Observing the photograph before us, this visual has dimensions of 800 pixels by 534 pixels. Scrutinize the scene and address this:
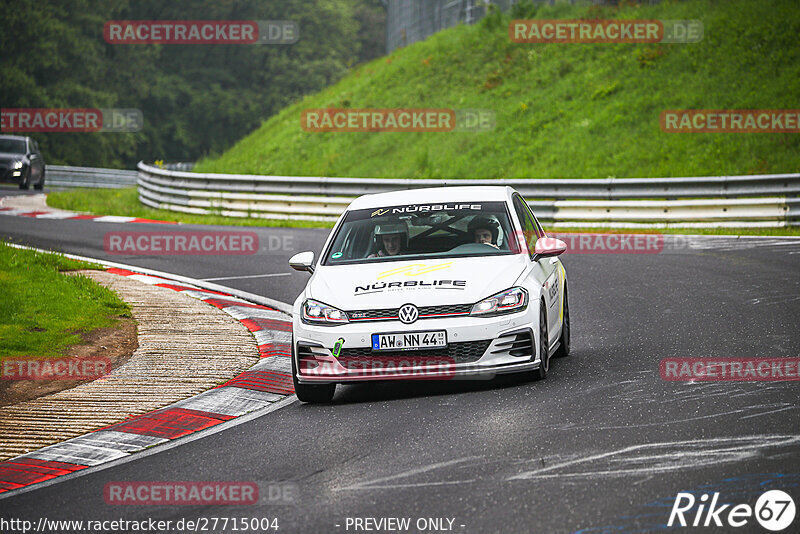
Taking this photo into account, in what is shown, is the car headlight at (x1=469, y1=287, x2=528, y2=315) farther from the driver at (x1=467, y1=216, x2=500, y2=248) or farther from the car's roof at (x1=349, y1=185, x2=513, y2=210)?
the car's roof at (x1=349, y1=185, x2=513, y2=210)

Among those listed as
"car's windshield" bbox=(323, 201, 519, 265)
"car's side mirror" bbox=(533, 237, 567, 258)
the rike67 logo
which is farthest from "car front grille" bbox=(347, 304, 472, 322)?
the rike67 logo

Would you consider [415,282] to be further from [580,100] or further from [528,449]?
[580,100]

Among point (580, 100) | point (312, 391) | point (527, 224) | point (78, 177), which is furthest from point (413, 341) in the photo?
point (78, 177)

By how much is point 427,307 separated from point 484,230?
1420mm

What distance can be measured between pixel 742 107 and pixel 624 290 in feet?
50.2

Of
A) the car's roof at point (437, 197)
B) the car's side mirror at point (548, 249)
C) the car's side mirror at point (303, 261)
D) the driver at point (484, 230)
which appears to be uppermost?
the car's roof at point (437, 197)

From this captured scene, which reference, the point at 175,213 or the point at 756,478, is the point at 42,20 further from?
the point at 756,478

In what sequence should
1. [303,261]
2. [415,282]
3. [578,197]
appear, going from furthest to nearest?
[578,197] → [303,261] → [415,282]

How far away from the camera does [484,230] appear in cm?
904

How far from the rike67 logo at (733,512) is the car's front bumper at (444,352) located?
279 centimetres

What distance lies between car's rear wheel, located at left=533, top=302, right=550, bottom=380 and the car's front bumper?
0.15 meters

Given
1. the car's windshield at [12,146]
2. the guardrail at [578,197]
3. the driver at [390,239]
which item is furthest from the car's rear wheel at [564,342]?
the car's windshield at [12,146]

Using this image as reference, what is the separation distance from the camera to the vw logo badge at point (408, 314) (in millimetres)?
7828

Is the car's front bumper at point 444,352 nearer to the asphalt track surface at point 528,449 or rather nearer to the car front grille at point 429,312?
the car front grille at point 429,312
